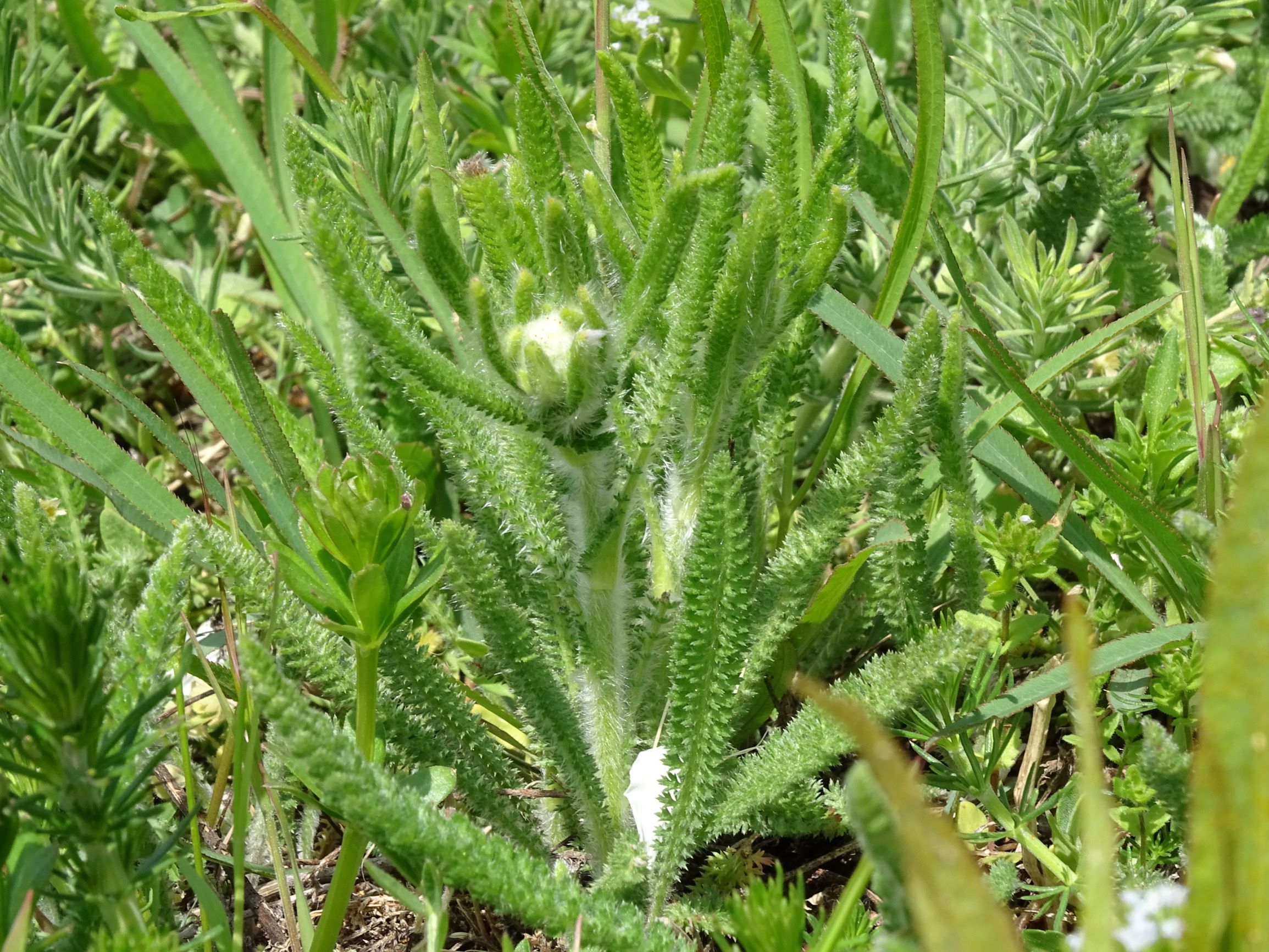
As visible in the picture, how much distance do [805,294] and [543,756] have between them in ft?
2.74

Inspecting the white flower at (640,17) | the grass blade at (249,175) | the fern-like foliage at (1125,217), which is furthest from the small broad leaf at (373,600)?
the white flower at (640,17)

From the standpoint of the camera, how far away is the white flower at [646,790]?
5.91ft

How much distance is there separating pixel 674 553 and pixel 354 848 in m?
0.65

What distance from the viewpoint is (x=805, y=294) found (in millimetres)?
1799

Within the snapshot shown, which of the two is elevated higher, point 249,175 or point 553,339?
point 249,175

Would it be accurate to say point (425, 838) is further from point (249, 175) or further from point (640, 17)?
point (640, 17)

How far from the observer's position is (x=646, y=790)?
184 cm

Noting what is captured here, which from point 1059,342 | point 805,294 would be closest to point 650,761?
point 805,294

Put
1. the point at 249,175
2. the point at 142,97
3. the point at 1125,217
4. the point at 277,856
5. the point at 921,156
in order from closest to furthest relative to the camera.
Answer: the point at 277,856 → the point at 921,156 → the point at 1125,217 → the point at 249,175 → the point at 142,97

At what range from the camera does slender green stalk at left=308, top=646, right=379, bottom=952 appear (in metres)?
1.57

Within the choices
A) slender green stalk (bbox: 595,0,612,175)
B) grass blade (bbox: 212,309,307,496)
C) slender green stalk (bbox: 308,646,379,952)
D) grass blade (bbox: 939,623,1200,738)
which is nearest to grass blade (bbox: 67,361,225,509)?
grass blade (bbox: 212,309,307,496)

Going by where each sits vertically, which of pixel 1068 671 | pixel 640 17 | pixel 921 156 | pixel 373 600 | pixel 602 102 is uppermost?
pixel 640 17

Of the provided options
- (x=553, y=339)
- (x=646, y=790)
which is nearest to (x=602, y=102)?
(x=553, y=339)

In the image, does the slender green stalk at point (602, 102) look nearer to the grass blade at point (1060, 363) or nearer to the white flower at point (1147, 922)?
the grass blade at point (1060, 363)
